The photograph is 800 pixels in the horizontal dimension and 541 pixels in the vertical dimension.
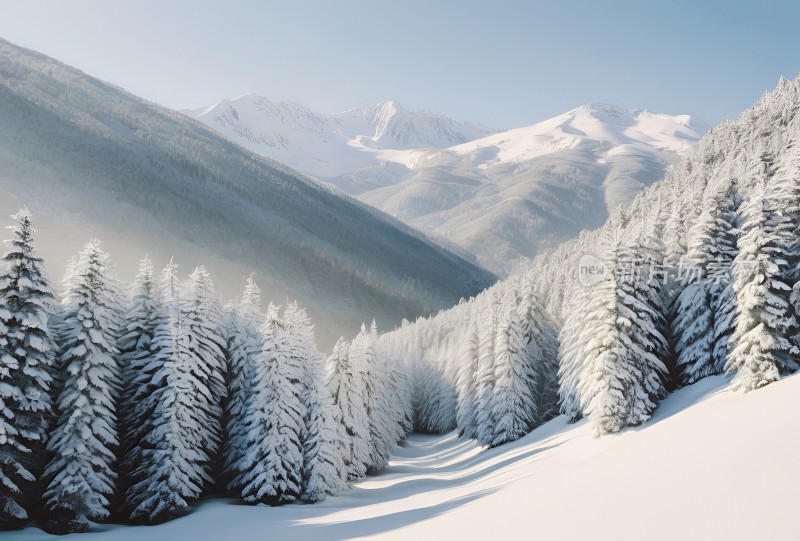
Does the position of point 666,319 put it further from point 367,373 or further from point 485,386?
point 367,373

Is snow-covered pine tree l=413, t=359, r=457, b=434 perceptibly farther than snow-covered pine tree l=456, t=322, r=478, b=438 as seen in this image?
Yes

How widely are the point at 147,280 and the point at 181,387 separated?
782cm

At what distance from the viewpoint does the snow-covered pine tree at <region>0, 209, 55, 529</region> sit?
870 inches

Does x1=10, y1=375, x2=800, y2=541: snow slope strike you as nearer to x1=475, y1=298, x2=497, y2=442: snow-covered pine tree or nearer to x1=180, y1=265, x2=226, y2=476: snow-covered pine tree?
x1=180, y1=265, x2=226, y2=476: snow-covered pine tree

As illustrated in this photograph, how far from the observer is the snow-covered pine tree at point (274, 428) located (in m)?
29.5

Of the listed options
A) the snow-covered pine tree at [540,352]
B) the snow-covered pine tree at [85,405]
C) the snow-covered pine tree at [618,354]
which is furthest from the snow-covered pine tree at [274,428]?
the snow-covered pine tree at [540,352]

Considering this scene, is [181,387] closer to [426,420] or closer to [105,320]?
[105,320]

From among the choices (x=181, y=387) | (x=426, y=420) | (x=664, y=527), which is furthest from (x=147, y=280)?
(x=426, y=420)

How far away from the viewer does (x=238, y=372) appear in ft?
112

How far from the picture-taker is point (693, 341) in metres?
33.0

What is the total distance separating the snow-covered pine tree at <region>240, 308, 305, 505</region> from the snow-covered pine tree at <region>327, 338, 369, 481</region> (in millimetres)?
6298

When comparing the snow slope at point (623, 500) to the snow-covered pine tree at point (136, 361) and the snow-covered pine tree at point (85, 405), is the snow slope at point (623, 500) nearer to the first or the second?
the snow-covered pine tree at point (85, 405)

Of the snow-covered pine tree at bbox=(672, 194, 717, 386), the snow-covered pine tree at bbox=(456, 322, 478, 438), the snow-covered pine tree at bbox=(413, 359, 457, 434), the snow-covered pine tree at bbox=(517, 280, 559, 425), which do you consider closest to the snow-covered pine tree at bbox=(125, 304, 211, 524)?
the snow-covered pine tree at bbox=(672, 194, 717, 386)

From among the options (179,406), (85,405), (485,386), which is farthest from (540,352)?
(85,405)
